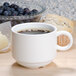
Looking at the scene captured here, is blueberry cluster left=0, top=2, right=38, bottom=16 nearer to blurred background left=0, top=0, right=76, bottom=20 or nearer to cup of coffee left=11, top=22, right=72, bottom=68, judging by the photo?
cup of coffee left=11, top=22, right=72, bottom=68

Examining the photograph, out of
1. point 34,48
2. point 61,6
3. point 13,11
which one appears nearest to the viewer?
point 34,48

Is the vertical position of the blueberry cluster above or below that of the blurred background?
above

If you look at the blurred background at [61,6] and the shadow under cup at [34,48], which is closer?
the shadow under cup at [34,48]

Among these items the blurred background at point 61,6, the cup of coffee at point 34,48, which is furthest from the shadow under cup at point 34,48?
the blurred background at point 61,6


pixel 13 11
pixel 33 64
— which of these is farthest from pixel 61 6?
pixel 33 64

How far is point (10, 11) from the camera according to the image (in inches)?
38.2

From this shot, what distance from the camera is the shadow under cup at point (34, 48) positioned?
746mm

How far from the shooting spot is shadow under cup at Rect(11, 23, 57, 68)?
2.45 feet

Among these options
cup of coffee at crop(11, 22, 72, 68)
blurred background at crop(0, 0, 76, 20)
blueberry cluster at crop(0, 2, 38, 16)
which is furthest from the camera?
blurred background at crop(0, 0, 76, 20)

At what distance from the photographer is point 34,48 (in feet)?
2.46

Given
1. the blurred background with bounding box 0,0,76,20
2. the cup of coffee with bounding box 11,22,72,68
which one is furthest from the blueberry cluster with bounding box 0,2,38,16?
the blurred background with bounding box 0,0,76,20

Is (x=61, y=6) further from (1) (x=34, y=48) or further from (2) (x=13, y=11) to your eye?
(1) (x=34, y=48)

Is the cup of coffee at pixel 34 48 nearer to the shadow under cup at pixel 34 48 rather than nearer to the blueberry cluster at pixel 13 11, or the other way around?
the shadow under cup at pixel 34 48

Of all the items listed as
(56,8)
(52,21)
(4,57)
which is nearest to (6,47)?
(4,57)
